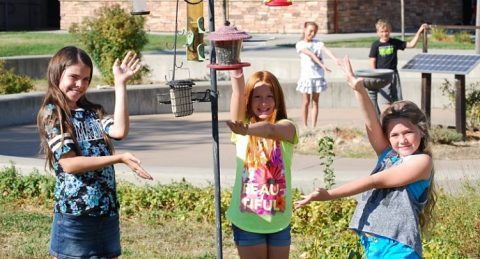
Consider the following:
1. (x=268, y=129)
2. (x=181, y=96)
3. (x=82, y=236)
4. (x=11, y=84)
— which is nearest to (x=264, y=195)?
(x=268, y=129)

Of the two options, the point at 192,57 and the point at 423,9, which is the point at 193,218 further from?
the point at 423,9

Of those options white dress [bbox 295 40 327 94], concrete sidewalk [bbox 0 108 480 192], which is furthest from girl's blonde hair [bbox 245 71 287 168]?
white dress [bbox 295 40 327 94]

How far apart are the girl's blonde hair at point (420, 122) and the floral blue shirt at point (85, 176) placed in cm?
129

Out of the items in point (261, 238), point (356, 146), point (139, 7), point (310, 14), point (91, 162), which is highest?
point (310, 14)

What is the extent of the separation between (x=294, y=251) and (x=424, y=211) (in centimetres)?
261

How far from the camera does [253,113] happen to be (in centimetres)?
602

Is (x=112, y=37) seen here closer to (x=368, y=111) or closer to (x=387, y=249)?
(x=368, y=111)

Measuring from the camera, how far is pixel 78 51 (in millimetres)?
5363

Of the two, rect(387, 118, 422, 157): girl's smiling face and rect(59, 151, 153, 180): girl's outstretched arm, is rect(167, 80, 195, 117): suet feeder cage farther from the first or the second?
rect(387, 118, 422, 157): girl's smiling face

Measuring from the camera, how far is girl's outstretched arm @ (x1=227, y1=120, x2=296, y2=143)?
5652mm

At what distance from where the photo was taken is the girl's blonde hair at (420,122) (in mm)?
5145

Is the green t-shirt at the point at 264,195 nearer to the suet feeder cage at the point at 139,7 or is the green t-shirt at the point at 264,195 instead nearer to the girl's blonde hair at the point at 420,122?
the girl's blonde hair at the point at 420,122

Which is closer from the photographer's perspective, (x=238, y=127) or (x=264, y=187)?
(x=238, y=127)

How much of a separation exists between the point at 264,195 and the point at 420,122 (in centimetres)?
104
